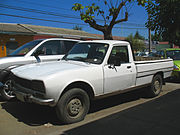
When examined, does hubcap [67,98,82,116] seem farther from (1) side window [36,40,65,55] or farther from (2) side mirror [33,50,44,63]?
(1) side window [36,40,65,55]

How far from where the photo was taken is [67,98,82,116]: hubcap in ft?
12.2

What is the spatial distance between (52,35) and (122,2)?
48.0ft

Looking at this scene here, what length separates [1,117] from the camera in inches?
168

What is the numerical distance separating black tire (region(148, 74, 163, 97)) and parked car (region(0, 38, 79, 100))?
322 cm

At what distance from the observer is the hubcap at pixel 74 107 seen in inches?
146

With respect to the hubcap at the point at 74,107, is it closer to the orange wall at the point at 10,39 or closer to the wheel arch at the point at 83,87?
the wheel arch at the point at 83,87

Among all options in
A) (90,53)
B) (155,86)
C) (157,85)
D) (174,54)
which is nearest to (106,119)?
(90,53)

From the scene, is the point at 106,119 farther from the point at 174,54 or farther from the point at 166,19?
the point at 166,19

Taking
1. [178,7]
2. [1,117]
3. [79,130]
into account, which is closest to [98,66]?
[79,130]

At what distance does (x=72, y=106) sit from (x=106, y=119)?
88 centimetres

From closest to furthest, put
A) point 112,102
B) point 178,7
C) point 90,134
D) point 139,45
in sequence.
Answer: point 90,134 → point 112,102 → point 178,7 → point 139,45

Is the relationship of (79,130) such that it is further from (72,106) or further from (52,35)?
(52,35)

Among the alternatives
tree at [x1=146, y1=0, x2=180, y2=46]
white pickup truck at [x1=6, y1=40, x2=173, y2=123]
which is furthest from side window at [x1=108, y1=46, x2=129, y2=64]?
tree at [x1=146, y1=0, x2=180, y2=46]

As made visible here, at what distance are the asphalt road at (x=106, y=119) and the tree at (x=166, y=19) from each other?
7.62m
